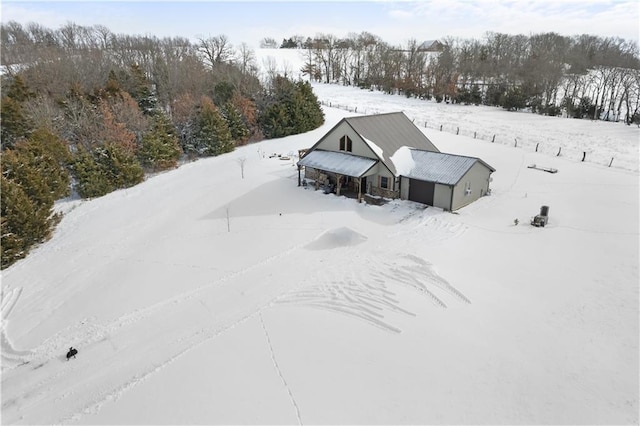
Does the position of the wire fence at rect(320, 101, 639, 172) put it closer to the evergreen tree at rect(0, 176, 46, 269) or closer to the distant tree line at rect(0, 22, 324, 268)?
the distant tree line at rect(0, 22, 324, 268)

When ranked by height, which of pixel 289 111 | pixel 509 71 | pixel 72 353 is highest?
pixel 509 71

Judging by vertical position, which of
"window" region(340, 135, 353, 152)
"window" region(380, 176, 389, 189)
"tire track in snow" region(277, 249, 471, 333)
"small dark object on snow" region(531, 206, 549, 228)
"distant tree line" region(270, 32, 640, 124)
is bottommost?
"tire track in snow" region(277, 249, 471, 333)

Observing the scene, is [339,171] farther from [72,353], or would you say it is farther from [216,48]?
[216,48]

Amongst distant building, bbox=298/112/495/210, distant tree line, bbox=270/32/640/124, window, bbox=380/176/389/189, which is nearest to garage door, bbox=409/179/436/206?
distant building, bbox=298/112/495/210

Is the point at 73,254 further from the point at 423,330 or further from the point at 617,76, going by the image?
the point at 617,76

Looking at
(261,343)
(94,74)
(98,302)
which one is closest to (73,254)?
(98,302)

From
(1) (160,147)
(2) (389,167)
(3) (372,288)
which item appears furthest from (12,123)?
(3) (372,288)

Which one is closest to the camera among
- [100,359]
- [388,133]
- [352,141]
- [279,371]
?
[279,371]
